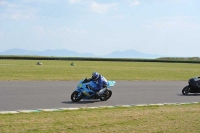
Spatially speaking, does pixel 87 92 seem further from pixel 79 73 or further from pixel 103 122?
pixel 79 73

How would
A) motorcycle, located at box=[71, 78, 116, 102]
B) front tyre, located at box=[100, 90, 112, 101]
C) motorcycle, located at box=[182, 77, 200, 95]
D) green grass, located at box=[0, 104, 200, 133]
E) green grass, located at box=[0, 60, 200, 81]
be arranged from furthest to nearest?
green grass, located at box=[0, 60, 200, 81] < motorcycle, located at box=[182, 77, 200, 95] < front tyre, located at box=[100, 90, 112, 101] < motorcycle, located at box=[71, 78, 116, 102] < green grass, located at box=[0, 104, 200, 133]

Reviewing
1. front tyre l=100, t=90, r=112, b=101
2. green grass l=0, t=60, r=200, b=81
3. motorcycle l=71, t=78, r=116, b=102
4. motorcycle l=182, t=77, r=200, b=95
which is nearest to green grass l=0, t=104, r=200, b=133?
motorcycle l=71, t=78, r=116, b=102

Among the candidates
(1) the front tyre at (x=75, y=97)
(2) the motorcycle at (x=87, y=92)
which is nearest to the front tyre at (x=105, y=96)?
(2) the motorcycle at (x=87, y=92)

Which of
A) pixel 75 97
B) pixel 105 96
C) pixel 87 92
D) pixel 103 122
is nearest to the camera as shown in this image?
pixel 103 122

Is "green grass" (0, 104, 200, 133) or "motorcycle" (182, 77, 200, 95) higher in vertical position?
"motorcycle" (182, 77, 200, 95)

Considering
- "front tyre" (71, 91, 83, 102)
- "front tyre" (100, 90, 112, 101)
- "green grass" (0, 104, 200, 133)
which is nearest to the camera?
"green grass" (0, 104, 200, 133)

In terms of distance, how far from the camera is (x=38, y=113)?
1098 centimetres

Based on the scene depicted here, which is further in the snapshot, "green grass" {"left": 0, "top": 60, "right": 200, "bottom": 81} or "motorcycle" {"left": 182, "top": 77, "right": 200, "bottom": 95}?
"green grass" {"left": 0, "top": 60, "right": 200, "bottom": 81}

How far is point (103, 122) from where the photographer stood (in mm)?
9469

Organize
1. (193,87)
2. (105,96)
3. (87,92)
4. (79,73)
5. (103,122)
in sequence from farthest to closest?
1. (79,73)
2. (193,87)
3. (105,96)
4. (87,92)
5. (103,122)

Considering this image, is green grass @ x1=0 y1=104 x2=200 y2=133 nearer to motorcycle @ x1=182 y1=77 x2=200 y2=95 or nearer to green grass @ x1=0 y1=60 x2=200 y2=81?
motorcycle @ x1=182 y1=77 x2=200 y2=95

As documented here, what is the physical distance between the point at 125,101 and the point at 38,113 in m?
4.82

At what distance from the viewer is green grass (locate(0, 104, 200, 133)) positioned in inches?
336

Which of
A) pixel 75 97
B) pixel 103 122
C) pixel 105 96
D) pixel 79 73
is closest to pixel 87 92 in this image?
pixel 75 97
